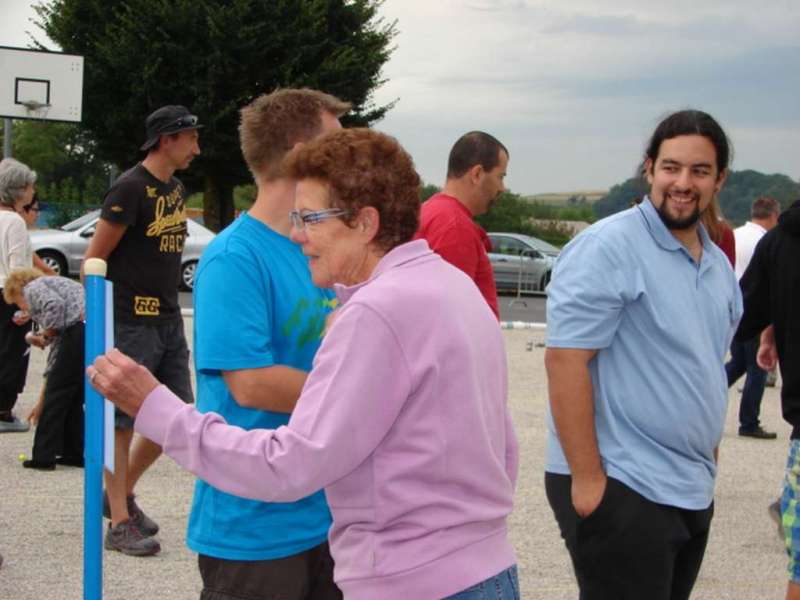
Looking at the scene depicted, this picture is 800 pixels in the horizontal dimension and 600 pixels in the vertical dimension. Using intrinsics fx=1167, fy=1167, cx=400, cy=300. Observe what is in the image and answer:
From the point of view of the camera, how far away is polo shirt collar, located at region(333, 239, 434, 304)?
218 cm

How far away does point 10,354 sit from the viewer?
324 inches

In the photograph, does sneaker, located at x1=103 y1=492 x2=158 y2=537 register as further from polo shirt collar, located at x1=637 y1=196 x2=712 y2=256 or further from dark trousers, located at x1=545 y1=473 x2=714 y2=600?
polo shirt collar, located at x1=637 y1=196 x2=712 y2=256

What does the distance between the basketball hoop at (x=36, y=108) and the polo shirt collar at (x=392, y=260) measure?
13084mm

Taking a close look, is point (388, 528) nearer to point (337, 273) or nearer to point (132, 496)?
point (337, 273)

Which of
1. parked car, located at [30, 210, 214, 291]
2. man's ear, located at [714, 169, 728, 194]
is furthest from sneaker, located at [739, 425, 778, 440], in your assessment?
parked car, located at [30, 210, 214, 291]

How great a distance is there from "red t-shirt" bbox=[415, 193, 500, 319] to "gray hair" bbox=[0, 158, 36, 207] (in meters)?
3.14

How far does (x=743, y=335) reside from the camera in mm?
4414

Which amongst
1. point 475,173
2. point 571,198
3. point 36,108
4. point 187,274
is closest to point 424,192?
point 475,173

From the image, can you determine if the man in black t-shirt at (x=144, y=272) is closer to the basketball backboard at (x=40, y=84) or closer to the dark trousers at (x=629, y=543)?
the dark trousers at (x=629, y=543)

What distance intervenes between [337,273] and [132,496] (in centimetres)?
372

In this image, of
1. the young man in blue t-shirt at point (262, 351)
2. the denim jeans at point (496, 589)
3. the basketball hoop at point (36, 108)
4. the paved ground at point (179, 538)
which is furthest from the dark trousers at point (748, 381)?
the basketball hoop at point (36, 108)

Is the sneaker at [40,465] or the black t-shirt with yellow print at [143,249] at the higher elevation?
the black t-shirt with yellow print at [143,249]

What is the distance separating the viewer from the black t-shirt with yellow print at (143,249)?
5.46m

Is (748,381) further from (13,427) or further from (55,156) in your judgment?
(55,156)
